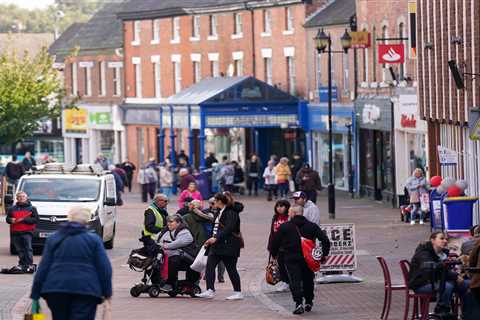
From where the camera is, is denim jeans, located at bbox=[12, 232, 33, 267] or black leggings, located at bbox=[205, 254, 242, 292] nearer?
black leggings, located at bbox=[205, 254, 242, 292]

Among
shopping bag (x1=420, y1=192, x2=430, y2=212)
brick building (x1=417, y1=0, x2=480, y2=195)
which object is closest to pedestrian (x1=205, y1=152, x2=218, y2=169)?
brick building (x1=417, y1=0, x2=480, y2=195)

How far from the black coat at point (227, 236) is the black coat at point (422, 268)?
4842 mm

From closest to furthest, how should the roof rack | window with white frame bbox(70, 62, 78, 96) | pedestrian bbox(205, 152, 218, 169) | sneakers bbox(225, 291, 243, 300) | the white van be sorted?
1. sneakers bbox(225, 291, 243, 300)
2. the white van
3. the roof rack
4. pedestrian bbox(205, 152, 218, 169)
5. window with white frame bbox(70, 62, 78, 96)

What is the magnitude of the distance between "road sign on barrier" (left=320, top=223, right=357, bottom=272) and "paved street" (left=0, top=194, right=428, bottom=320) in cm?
47

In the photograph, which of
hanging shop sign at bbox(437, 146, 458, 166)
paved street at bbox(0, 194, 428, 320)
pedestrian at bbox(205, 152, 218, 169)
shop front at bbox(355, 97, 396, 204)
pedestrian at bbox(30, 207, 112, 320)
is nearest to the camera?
pedestrian at bbox(30, 207, 112, 320)

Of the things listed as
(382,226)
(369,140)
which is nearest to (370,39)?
(369,140)

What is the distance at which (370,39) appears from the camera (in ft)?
177

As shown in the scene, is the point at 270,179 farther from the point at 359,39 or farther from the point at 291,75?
the point at 291,75

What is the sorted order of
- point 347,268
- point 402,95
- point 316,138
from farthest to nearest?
point 316,138
point 402,95
point 347,268

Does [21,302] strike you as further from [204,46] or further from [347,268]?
[204,46]

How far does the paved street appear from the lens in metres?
21.5

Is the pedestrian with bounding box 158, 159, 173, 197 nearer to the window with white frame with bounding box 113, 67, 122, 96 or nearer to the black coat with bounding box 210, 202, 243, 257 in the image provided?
the window with white frame with bounding box 113, 67, 122, 96

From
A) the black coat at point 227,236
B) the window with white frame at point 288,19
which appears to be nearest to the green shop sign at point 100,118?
the window with white frame at point 288,19

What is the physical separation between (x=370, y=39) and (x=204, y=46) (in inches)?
748
